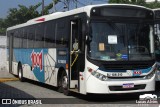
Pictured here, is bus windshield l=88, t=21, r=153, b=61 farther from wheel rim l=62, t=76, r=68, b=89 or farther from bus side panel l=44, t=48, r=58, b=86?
bus side panel l=44, t=48, r=58, b=86

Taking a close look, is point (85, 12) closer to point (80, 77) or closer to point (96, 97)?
point (80, 77)

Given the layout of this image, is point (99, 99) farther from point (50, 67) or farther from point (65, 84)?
point (50, 67)

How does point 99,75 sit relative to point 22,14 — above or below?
below

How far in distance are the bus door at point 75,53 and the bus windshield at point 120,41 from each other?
31.8 inches

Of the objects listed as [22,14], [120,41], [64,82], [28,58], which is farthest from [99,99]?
[22,14]

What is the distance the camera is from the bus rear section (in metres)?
12.2

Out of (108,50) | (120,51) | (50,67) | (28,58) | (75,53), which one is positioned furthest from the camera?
(28,58)

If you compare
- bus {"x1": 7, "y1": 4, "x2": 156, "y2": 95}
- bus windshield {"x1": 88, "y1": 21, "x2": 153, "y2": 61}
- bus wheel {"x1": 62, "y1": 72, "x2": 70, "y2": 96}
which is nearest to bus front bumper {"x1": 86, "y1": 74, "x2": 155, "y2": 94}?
bus {"x1": 7, "y1": 4, "x2": 156, "y2": 95}

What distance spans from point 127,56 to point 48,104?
2939 millimetres

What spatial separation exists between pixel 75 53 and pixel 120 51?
1.69 metres

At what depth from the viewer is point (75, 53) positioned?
13391 mm

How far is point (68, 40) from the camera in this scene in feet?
45.6

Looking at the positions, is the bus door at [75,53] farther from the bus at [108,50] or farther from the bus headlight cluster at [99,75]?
the bus headlight cluster at [99,75]

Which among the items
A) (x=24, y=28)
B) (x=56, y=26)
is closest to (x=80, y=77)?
(x=56, y=26)
